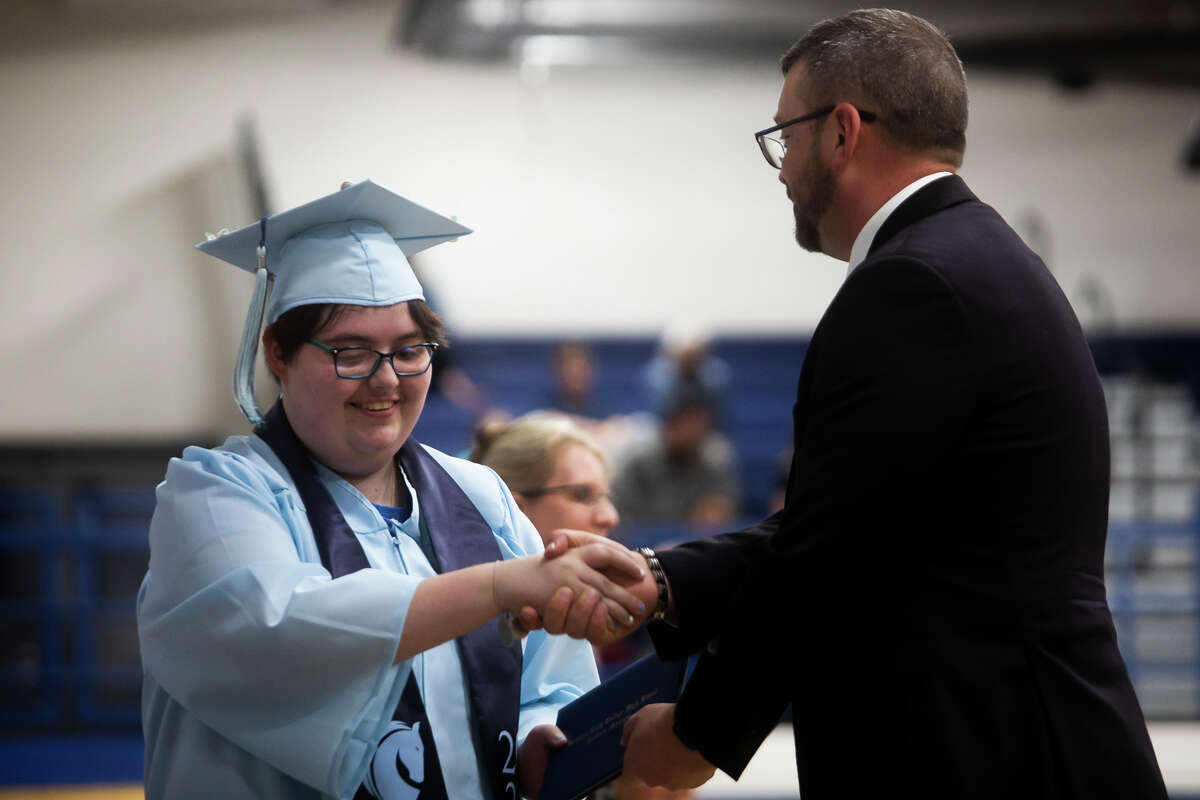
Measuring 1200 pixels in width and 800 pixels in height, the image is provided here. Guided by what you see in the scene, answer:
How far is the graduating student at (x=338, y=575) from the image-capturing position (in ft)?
5.80

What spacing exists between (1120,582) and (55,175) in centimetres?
786

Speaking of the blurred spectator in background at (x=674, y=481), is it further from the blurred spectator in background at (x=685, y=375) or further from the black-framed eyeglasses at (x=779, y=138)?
the black-framed eyeglasses at (x=779, y=138)

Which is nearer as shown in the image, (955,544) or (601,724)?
(955,544)

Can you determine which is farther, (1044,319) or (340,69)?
(340,69)

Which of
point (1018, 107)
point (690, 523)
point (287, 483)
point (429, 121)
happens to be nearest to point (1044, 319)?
point (287, 483)

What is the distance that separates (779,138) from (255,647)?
121 centimetres

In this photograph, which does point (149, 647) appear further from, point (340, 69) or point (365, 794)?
point (340, 69)

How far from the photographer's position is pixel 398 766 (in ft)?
6.23

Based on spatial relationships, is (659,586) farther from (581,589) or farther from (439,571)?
(439,571)

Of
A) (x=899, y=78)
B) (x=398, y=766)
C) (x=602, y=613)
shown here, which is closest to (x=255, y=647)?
(x=398, y=766)

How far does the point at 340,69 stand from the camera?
9438 mm

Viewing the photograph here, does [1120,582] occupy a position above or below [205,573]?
below

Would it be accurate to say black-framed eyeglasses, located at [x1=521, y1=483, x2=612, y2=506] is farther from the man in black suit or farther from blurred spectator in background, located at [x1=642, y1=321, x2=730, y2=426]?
blurred spectator in background, located at [x1=642, y1=321, x2=730, y2=426]

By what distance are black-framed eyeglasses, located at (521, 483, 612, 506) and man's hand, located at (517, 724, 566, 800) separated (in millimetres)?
820
